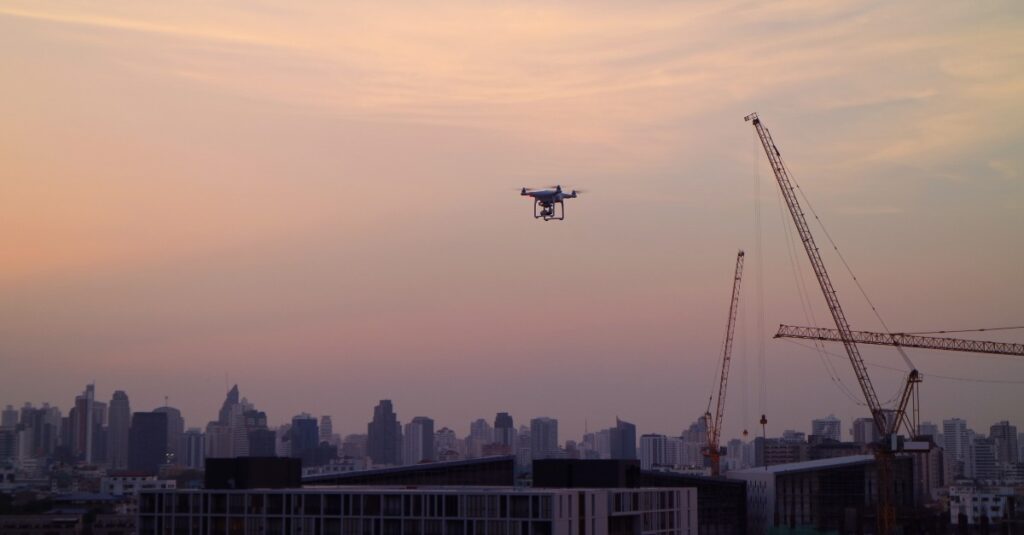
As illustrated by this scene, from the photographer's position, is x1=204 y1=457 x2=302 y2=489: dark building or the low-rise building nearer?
the low-rise building

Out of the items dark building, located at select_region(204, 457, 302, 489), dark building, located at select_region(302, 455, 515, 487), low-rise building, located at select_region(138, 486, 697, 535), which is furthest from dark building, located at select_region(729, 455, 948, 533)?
dark building, located at select_region(204, 457, 302, 489)

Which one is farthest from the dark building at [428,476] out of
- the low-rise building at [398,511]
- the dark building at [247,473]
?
the low-rise building at [398,511]

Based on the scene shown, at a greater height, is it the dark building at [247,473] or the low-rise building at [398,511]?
the dark building at [247,473]

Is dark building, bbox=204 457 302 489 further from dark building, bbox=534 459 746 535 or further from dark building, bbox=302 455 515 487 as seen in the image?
Answer: dark building, bbox=302 455 515 487

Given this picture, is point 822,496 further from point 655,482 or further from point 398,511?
point 398,511

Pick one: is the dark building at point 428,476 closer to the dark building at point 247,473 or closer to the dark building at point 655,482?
the dark building at point 655,482

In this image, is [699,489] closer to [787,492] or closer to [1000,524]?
[787,492]
